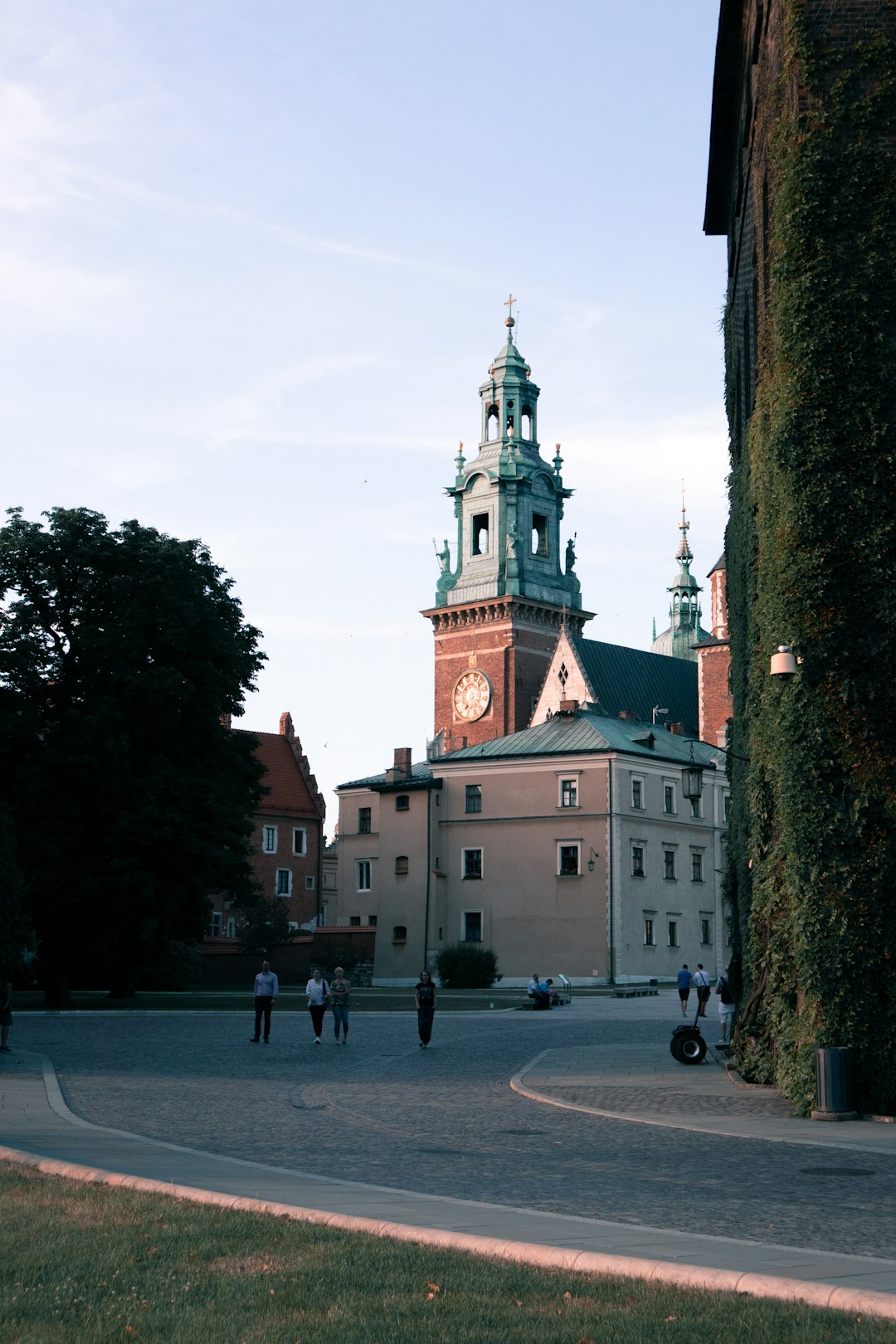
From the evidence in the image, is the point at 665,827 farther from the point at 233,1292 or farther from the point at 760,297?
the point at 233,1292

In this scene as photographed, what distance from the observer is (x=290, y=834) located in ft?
325

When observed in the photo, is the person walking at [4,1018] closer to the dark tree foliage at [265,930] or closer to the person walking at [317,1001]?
the person walking at [317,1001]

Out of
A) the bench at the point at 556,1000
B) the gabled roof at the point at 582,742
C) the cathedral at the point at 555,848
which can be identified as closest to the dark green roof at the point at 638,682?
the cathedral at the point at 555,848

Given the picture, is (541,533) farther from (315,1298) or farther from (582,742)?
(315,1298)

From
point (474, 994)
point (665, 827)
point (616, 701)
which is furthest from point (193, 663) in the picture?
point (616, 701)

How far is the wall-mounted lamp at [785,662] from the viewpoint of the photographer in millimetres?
18922

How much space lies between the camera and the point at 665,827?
3034 inches

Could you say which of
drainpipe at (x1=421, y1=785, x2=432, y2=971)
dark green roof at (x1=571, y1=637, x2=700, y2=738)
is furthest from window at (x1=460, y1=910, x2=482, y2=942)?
dark green roof at (x1=571, y1=637, x2=700, y2=738)

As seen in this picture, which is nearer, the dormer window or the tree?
the tree

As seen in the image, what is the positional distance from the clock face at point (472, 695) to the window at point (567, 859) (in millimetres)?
30168

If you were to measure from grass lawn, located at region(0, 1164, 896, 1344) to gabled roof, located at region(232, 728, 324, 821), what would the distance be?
289 feet

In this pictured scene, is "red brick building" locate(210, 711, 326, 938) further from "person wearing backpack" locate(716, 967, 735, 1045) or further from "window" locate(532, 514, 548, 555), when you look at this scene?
"person wearing backpack" locate(716, 967, 735, 1045)

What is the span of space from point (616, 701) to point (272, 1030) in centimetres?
6183

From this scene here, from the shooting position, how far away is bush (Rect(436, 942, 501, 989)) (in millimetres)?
66688
